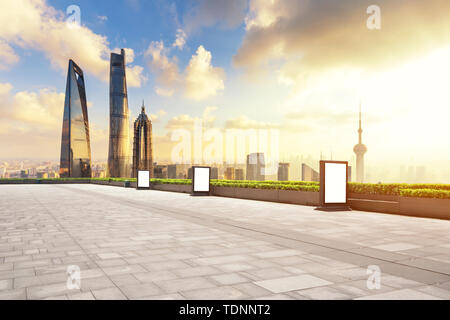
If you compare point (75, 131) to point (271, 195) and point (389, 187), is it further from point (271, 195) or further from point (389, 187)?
point (389, 187)

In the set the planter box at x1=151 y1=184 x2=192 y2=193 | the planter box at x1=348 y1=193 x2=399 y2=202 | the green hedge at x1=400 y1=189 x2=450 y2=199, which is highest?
the green hedge at x1=400 y1=189 x2=450 y2=199

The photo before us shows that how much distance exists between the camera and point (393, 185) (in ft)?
47.1

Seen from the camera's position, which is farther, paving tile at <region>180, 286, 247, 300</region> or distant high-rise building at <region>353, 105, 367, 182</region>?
distant high-rise building at <region>353, 105, 367, 182</region>

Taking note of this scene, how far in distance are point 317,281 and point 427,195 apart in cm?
975

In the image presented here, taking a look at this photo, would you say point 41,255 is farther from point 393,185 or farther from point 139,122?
point 139,122

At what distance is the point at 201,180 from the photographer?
76.5 feet

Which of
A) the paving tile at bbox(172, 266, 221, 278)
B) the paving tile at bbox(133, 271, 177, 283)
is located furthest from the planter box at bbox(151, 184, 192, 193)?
the paving tile at bbox(133, 271, 177, 283)

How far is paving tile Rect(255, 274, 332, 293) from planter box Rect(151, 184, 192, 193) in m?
21.9

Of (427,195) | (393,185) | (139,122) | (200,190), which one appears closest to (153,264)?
(427,195)

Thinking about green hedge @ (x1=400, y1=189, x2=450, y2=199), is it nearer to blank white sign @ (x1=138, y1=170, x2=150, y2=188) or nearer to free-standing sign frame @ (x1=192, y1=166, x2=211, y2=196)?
free-standing sign frame @ (x1=192, y1=166, x2=211, y2=196)

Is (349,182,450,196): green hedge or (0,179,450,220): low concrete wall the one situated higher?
(349,182,450,196): green hedge

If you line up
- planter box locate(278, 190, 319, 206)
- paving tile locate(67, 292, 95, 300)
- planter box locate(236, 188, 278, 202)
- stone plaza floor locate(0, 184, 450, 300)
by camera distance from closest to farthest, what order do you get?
paving tile locate(67, 292, 95, 300) < stone plaza floor locate(0, 184, 450, 300) < planter box locate(278, 190, 319, 206) < planter box locate(236, 188, 278, 202)

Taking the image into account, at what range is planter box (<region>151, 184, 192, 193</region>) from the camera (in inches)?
1070

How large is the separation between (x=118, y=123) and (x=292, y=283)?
433 feet
